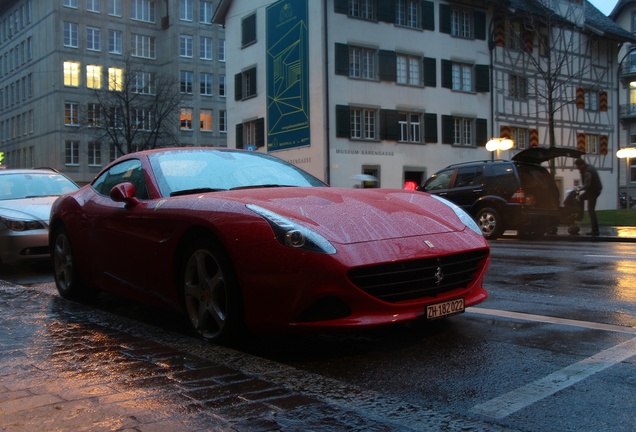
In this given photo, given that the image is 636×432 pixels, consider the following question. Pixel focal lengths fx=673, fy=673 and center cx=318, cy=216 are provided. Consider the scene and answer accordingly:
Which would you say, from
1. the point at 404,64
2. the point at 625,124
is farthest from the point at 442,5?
the point at 625,124

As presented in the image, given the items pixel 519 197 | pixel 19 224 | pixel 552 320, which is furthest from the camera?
pixel 519 197

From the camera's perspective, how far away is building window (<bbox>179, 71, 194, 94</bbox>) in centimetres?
6244

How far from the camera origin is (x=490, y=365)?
12.5 ft

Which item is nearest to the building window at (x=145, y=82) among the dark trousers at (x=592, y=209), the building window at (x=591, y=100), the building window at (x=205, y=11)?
the building window at (x=205, y=11)

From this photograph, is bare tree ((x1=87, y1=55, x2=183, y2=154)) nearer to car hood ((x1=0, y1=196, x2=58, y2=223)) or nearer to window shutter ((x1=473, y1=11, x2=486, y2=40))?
window shutter ((x1=473, y1=11, x2=486, y2=40))

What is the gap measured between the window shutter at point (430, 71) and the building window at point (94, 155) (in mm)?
34130

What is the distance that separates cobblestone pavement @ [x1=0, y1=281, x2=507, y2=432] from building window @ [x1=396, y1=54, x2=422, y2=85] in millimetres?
31026

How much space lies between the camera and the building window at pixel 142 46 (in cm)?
6244

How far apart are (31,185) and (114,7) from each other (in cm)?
5597

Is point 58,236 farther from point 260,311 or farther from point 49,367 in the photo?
point 260,311

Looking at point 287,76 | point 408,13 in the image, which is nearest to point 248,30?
point 287,76

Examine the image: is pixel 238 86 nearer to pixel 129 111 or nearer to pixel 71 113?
pixel 129 111

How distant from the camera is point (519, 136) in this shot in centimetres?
3903

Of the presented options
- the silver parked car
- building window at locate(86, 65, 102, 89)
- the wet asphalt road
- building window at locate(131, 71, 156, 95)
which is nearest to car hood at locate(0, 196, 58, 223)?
the silver parked car
